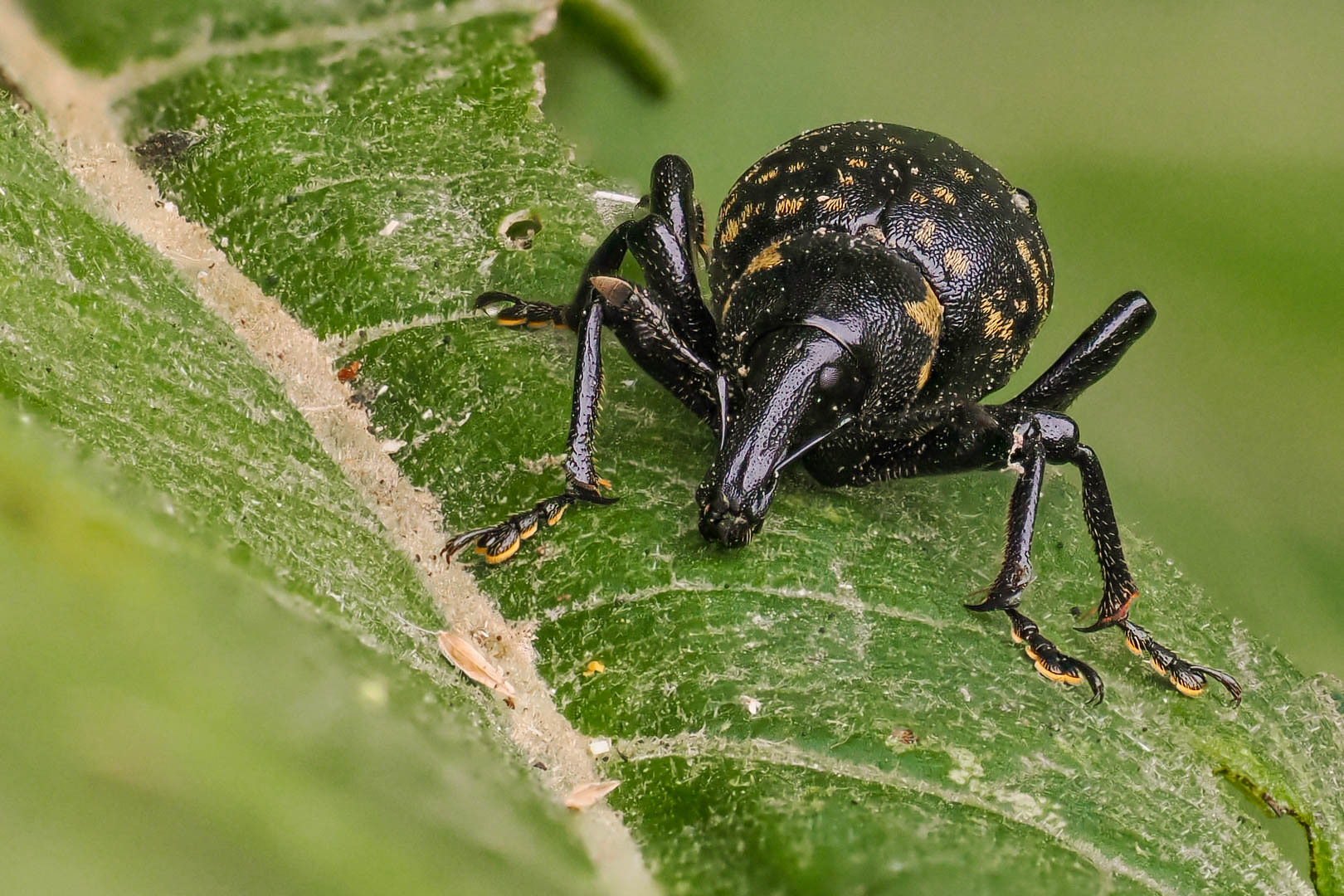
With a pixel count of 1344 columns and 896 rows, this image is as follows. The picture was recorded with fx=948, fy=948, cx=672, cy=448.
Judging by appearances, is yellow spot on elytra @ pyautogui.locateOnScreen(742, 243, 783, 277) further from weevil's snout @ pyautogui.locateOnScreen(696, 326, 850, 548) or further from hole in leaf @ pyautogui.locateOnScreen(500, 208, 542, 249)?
hole in leaf @ pyautogui.locateOnScreen(500, 208, 542, 249)

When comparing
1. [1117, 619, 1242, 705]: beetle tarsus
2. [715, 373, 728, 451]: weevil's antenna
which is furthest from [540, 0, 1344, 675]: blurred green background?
[715, 373, 728, 451]: weevil's antenna

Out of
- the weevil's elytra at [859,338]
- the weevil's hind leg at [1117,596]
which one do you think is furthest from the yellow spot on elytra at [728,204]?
the weevil's hind leg at [1117,596]

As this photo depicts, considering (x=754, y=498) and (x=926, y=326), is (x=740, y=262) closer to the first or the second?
(x=926, y=326)

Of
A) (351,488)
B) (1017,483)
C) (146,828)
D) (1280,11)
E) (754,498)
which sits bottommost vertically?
(351,488)

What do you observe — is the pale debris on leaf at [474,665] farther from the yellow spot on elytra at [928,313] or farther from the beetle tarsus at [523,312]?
the yellow spot on elytra at [928,313]

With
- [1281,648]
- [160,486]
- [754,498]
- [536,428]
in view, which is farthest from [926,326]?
[160,486]

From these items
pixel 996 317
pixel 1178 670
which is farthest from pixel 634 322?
pixel 1178 670
